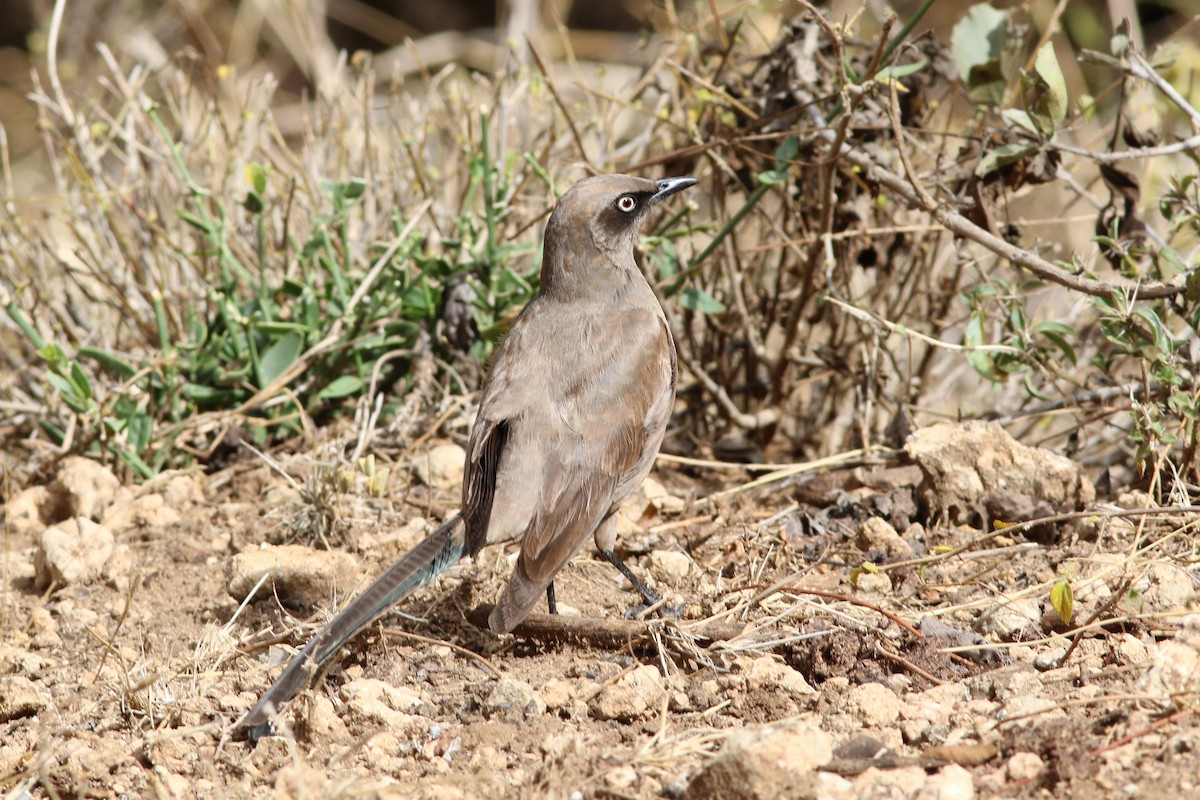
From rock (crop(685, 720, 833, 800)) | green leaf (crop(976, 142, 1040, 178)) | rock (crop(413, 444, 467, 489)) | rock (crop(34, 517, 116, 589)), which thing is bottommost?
rock (crop(34, 517, 116, 589))

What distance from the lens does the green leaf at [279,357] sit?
505 centimetres

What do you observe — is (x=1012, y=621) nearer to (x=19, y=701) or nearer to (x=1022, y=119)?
(x=1022, y=119)

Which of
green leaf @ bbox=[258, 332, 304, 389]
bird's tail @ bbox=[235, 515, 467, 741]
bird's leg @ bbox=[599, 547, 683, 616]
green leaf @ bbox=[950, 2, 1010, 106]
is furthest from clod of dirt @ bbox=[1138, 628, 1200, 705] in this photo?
green leaf @ bbox=[258, 332, 304, 389]

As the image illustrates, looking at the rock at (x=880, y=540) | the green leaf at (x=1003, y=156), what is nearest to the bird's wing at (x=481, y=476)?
the rock at (x=880, y=540)

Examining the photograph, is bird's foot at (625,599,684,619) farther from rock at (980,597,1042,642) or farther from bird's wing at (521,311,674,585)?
rock at (980,597,1042,642)

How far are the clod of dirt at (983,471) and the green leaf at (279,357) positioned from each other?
2388 millimetres

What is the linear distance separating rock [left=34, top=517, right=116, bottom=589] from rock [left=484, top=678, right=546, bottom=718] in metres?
1.72

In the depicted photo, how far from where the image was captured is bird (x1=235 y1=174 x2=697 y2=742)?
3.66m

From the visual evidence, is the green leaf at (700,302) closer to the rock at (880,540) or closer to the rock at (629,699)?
the rock at (880,540)

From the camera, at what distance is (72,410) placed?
16.5 feet

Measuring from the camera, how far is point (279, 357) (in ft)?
16.7

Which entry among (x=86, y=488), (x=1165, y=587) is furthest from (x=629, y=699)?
(x=86, y=488)

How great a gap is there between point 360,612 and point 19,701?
3.26ft

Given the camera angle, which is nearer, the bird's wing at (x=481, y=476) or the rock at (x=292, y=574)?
the bird's wing at (x=481, y=476)
